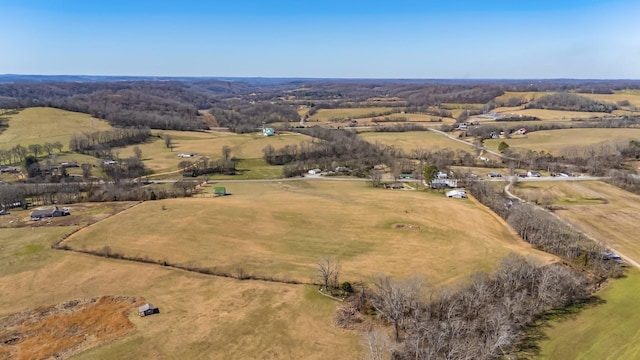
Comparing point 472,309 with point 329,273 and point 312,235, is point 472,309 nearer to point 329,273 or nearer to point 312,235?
point 329,273

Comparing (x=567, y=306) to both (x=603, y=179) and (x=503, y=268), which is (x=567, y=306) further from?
(x=603, y=179)

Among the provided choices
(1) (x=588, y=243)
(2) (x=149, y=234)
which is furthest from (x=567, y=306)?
(2) (x=149, y=234)

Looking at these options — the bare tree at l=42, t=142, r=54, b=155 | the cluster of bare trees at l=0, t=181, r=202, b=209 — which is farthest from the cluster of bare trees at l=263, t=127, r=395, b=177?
the bare tree at l=42, t=142, r=54, b=155

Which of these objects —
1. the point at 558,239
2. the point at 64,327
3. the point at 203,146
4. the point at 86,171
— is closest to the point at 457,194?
the point at 558,239

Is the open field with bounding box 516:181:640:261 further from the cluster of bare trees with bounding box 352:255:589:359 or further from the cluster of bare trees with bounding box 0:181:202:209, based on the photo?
the cluster of bare trees with bounding box 0:181:202:209


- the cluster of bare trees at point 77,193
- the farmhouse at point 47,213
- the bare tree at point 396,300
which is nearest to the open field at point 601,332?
the bare tree at point 396,300

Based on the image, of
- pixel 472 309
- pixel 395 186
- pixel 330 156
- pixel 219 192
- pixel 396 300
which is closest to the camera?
pixel 396 300
